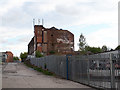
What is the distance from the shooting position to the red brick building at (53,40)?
7000 cm

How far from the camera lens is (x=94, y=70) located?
11281 millimetres

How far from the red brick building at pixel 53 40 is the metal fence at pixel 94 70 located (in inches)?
2072

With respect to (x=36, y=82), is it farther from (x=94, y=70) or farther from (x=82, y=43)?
(x=82, y=43)

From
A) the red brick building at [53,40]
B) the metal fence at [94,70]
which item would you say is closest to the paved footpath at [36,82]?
the metal fence at [94,70]

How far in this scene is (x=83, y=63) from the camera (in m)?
13.0

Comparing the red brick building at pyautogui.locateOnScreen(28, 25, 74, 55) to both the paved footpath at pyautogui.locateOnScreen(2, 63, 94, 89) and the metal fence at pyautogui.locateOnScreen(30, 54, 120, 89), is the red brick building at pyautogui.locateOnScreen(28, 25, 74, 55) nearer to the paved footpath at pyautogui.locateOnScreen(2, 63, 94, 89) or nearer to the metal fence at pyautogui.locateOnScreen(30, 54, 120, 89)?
the paved footpath at pyautogui.locateOnScreen(2, 63, 94, 89)

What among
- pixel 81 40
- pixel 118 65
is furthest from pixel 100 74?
pixel 81 40

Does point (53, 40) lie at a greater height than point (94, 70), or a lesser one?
greater

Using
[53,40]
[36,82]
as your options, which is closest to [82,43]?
[53,40]

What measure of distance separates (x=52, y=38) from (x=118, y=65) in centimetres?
6217

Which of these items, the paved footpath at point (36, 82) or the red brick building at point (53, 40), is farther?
the red brick building at point (53, 40)

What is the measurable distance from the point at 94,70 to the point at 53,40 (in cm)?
5984

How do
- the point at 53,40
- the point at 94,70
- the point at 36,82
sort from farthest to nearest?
the point at 53,40 → the point at 36,82 → the point at 94,70

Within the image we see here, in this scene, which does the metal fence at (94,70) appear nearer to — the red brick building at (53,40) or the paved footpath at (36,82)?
the paved footpath at (36,82)
